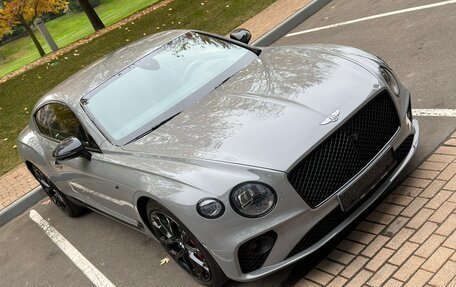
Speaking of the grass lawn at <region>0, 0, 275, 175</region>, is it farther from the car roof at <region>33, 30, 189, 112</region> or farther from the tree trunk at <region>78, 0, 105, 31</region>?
the car roof at <region>33, 30, 189, 112</region>

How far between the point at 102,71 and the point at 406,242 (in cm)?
313

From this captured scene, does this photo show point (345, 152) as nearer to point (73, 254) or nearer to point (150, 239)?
point (150, 239)

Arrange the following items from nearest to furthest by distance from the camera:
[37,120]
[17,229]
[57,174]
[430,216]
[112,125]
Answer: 1. [430,216]
2. [112,125]
3. [57,174]
4. [37,120]
5. [17,229]

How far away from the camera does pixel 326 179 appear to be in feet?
10.8

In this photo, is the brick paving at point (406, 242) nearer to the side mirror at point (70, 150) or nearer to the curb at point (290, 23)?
the side mirror at point (70, 150)

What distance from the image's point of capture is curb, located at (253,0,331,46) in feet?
32.4

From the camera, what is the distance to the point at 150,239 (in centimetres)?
482

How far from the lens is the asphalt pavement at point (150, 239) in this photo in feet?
14.6

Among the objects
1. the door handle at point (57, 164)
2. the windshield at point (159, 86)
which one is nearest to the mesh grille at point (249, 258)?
the windshield at point (159, 86)

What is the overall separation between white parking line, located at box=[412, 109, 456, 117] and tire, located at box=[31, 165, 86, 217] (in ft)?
12.3

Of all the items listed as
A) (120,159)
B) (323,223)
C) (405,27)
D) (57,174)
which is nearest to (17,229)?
(57,174)

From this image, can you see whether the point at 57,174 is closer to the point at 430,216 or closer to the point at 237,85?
the point at 237,85

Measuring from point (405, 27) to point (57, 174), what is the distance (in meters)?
5.01

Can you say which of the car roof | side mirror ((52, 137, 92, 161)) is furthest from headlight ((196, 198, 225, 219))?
the car roof
